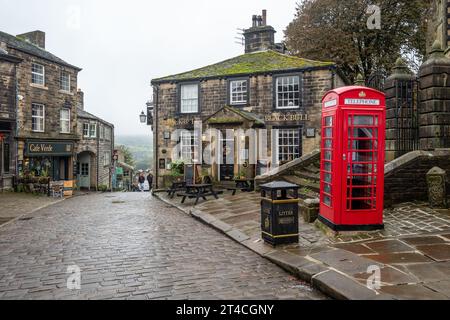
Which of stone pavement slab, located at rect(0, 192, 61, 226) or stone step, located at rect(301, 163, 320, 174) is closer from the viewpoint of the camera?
stone pavement slab, located at rect(0, 192, 61, 226)

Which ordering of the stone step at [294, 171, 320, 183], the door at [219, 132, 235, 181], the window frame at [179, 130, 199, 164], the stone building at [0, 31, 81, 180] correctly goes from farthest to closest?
the stone building at [0, 31, 81, 180] → the window frame at [179, 130, 199, 164] → the door at [219, 132, 235, 181] → the stone step at [294, 171, 320, 183]

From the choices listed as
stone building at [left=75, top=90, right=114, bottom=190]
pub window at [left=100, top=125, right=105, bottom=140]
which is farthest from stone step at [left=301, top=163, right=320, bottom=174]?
pub window at [left=100, top=125, right=105, bottom=140]

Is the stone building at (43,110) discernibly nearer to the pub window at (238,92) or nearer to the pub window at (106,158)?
the pub window at (106,158)

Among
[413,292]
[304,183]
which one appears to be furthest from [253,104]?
[413,292]

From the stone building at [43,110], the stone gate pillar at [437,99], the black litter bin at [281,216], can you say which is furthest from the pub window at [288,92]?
the stone building at [43,110]

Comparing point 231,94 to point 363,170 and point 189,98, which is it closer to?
point 189,98

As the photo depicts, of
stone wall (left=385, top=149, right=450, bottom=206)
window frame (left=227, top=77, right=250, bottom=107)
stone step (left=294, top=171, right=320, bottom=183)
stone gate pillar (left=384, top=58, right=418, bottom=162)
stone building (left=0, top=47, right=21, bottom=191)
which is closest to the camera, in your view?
stone wall (left=385, top=149, right=450, bottom=206)

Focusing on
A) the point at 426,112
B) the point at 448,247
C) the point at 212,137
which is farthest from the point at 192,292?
the point at 212,137

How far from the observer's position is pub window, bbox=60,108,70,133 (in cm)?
2580

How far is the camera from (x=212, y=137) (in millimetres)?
Result: 18812

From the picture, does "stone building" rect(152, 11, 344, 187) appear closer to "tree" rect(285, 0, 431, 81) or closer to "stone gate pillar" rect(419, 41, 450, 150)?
"tree" rect(285, 0, 431, 81)

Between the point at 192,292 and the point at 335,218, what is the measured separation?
3.56 m

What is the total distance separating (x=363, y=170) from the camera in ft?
23.9

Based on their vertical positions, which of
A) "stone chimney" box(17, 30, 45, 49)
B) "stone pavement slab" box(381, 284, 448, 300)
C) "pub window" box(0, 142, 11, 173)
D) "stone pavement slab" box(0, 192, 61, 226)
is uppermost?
"stone chimney" box(17, 30, 45, 49)
